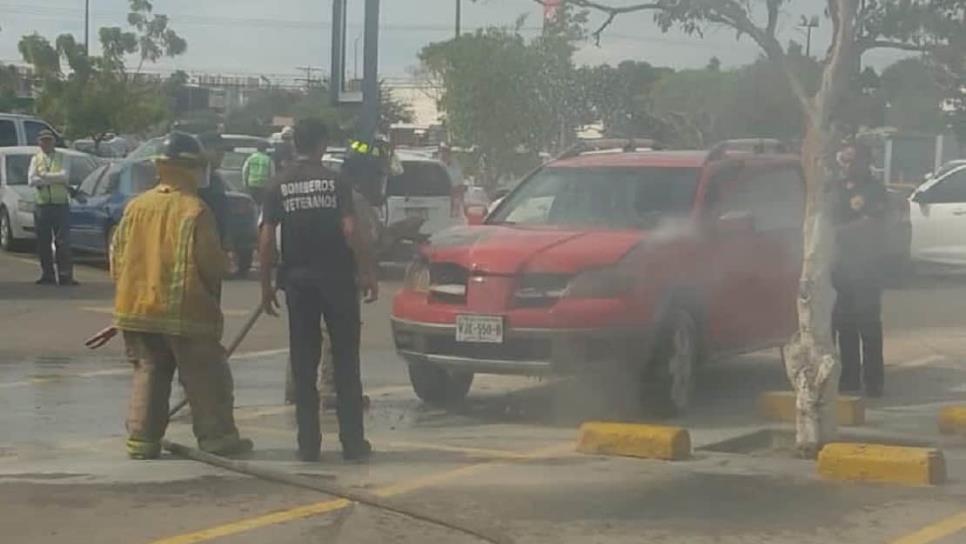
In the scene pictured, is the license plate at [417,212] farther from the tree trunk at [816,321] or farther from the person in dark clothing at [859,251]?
the tree trunk at [816,321]

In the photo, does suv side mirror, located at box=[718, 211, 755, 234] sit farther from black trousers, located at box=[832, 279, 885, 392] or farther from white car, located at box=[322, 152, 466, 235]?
white car, located at box=[322, 152, 466, 235]

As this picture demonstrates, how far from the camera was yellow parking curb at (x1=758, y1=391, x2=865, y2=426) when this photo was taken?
33.9 feet

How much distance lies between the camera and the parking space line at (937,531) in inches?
289

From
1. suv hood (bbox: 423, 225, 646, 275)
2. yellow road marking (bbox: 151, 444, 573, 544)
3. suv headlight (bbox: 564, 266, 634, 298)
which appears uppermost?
suv hood (bbox: 423, 225, 646, 275)

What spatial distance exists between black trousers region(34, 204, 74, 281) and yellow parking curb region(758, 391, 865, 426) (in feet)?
35.9

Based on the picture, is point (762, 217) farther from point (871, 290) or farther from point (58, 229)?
point (58, 229)

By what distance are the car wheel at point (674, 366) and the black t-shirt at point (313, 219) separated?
2.46 m

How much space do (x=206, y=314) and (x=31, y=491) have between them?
134 centimetres

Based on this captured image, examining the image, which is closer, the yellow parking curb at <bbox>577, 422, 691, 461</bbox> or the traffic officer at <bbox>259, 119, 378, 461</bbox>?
the traffic officer at <bbox>259, 119, 378, 461</bbox>

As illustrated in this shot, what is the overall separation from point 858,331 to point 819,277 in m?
2.71

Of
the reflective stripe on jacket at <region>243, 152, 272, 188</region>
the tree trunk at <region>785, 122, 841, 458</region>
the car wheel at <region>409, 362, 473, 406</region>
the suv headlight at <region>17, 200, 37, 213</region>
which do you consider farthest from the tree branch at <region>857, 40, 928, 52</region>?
the suv headlight at <region>17, 200, 37, 213</region>

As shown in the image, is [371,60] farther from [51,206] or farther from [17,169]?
[17,169]

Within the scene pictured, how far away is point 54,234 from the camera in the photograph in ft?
64.3

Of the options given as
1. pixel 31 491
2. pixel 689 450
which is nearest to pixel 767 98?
pixel 689 450
